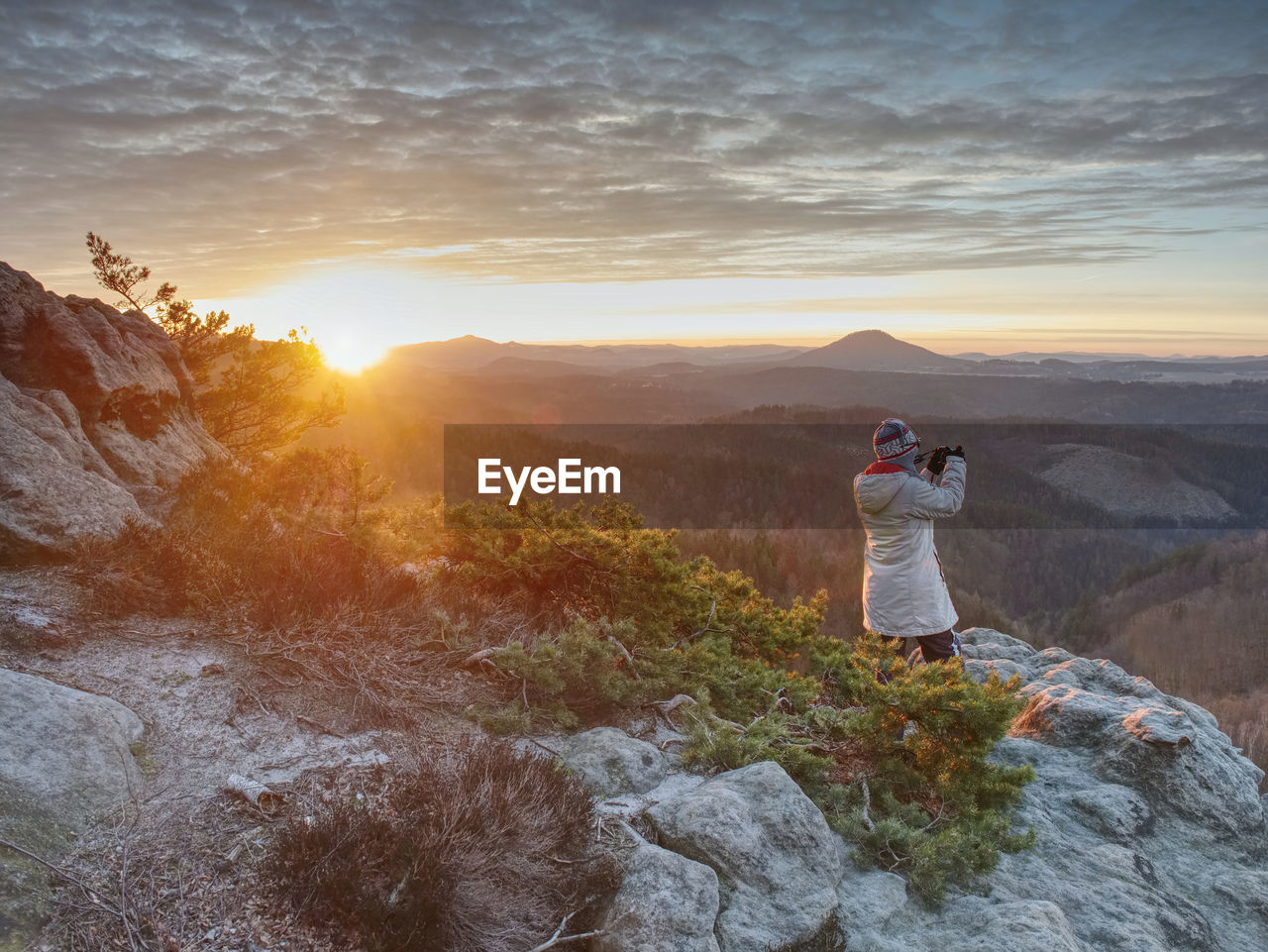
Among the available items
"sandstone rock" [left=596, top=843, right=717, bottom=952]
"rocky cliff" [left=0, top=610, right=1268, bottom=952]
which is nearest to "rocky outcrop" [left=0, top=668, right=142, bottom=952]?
"rocky cliff" [left=0, top=610, right=1268, bottom=952]

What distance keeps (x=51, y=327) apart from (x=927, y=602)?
27.8 feet

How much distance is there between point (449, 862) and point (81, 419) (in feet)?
22.3

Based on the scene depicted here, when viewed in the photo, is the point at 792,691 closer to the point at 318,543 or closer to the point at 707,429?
the point at 318,543

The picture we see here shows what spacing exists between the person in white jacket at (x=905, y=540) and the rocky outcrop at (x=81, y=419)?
18.8 feet

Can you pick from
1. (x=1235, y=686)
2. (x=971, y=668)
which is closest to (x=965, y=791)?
(x=971, y=668)

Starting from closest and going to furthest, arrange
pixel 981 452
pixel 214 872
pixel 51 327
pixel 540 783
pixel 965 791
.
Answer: pixel 214 872 → pixel 540 783 → pixel 965 791 → pixel 51 327 → pixel 981 452

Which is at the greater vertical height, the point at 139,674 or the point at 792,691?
the point at 139,674

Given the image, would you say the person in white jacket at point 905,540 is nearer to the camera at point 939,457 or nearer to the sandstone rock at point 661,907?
the camera at point 939,457

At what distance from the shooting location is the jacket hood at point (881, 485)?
18.2 feet

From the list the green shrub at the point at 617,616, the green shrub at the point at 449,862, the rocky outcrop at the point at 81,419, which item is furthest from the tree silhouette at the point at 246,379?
the green shrub at the point at 449,862

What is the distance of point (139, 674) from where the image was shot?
442cm

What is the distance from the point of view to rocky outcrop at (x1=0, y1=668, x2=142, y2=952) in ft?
8.52

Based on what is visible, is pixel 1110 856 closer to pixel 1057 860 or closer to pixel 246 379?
pixel 1057 860
